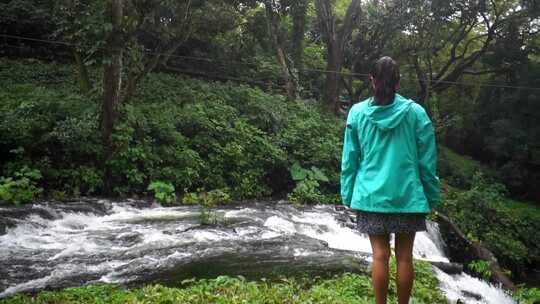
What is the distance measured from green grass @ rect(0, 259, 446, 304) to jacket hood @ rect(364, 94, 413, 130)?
1.80 m

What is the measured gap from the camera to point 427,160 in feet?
10.5

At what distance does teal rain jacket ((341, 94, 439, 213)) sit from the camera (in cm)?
315

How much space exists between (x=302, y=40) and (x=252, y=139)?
8538mm

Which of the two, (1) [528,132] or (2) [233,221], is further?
(1) [528,132]

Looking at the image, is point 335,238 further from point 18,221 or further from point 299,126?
point 299,126

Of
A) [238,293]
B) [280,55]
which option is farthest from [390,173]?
[280,55]

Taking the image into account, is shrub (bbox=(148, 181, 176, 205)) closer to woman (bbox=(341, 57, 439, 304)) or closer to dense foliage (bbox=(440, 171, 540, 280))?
woman (bbox=(341, 57, 439, 304))

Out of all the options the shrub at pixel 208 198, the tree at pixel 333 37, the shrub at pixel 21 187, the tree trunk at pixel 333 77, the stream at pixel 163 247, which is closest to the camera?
the stream at pixel 163 247

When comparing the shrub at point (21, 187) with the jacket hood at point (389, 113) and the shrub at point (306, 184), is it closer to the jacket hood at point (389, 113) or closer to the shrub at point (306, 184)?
the shrub at point (306, 184)

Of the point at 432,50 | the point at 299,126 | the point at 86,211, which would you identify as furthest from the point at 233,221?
the point at 432,50

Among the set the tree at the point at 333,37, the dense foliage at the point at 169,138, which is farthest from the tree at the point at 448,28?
the dense foliage at the point at 169,138

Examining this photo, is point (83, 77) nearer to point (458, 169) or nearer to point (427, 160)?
point (427, 160)

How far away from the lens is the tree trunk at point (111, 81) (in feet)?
31.7

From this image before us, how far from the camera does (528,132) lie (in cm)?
1797
